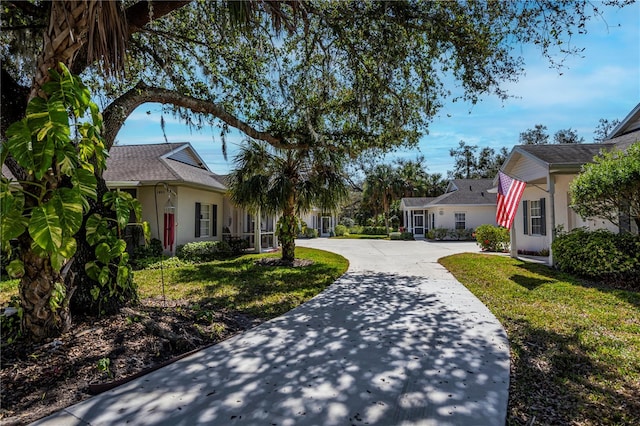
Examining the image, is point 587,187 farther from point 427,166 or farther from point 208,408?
point 427,166

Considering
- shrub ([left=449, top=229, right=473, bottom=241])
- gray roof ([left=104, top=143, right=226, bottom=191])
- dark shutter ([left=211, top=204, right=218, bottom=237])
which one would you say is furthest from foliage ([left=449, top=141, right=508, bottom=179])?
gray roof ([left=104, top=143, right=226, bottom=191])

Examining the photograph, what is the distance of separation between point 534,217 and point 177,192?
14.7 meters

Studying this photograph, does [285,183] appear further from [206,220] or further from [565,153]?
[565,153]

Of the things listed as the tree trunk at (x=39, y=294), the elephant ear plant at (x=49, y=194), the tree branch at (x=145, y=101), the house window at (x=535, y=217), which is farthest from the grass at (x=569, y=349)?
the tree branch at (x=145, y=101)

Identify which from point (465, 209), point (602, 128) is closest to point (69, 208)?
point (465, 209)

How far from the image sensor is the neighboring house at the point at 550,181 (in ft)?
34.0

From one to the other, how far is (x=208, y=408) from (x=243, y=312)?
10.7ft

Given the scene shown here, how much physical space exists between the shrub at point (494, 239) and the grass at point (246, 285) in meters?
8.52

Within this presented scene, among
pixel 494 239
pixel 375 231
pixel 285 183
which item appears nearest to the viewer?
pixel 285 183

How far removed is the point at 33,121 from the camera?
11.1ft

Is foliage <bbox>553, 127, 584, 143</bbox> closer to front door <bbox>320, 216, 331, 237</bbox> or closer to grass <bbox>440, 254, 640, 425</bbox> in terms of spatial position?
front door <bbox>320, 216, 331, 237</bbox>

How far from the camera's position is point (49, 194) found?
12.4 ft

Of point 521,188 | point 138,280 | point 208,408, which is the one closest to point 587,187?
point 521,188

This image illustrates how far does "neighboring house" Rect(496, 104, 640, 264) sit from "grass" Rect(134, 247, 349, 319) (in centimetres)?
713
